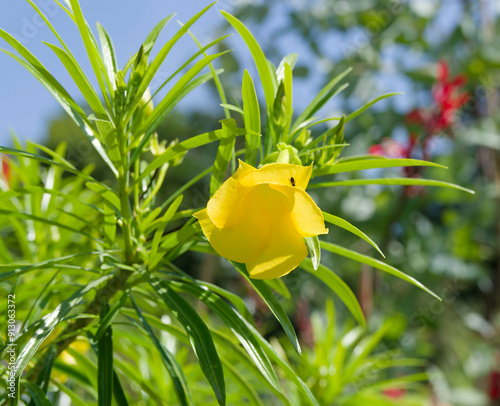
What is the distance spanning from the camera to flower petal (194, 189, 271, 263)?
0.28 meters

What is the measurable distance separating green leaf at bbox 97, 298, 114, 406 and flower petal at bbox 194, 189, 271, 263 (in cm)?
12

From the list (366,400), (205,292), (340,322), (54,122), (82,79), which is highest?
(54,122)

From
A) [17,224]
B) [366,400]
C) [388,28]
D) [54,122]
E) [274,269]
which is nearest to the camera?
[274,269]

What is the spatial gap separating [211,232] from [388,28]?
1.71m

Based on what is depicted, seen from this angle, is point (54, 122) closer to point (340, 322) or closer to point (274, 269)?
point (340, 322)

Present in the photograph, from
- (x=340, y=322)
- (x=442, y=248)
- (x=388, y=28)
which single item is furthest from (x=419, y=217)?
(x=388, y=28)

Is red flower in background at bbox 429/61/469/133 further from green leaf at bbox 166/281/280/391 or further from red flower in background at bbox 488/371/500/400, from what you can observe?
green leaf at bbox 166/281/280/391

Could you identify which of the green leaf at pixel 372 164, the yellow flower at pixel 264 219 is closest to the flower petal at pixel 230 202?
the yellow flower at pixel 264 219

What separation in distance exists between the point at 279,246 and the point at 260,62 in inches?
6.0

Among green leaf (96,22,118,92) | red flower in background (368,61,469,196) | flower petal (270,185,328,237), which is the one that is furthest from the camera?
red flower in background (368,61,469,196)

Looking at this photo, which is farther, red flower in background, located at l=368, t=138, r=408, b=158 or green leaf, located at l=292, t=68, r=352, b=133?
red flower in background, located at l=368, t=138, r=408, b=158

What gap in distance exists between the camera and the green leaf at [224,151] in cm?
33

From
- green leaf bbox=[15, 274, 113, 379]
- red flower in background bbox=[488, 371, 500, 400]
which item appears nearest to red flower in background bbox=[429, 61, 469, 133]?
A: red flower in background bbox=[488, 371, 500, 400]

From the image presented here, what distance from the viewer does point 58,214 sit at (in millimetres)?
594
